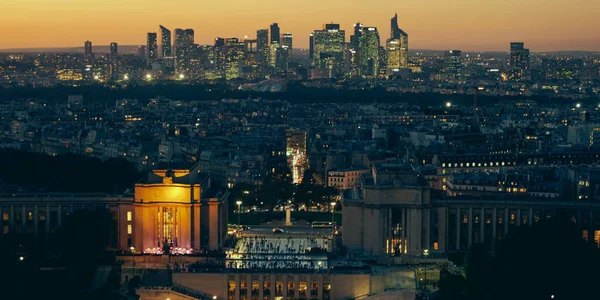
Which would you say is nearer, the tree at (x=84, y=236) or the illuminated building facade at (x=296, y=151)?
the tree at (x=84, y=236)

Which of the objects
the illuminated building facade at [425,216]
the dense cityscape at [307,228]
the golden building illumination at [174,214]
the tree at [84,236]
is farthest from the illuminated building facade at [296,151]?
the tree at [84,236]

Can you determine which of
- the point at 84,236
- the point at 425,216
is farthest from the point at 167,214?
the point at 425,216

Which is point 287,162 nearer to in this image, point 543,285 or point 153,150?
point 153,150

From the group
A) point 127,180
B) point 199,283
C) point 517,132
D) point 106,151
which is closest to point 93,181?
point 127,180

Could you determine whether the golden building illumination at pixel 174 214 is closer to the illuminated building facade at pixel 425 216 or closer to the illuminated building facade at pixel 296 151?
the illuminated building facade at pixel 425 216

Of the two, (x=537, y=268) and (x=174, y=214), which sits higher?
(x=174, y=214)

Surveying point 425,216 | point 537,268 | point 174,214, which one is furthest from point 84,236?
point 537,268

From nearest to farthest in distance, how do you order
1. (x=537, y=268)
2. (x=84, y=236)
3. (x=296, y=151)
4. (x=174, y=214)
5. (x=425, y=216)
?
(x=537, y=268) → (x=84, y=236) → (x=425, y=216) → (x=174, y=214) → (x=296, y=151)

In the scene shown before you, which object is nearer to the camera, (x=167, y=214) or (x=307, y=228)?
(x=167, y=214)

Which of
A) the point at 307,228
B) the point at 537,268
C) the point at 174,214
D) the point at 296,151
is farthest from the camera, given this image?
the point at 296,151

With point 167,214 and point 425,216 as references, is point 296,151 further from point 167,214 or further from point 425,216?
point 425,216

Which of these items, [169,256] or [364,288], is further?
[169,256]
